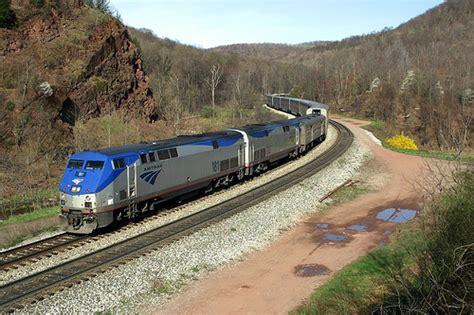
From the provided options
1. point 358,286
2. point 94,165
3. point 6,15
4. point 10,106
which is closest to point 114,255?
point 94,165

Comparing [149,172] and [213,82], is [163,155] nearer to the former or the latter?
[149,172]

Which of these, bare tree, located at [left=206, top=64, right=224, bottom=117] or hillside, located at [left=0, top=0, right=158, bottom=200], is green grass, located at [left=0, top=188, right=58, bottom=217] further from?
bare tree, located at [left=206, top=64, right=224, bottom=117]

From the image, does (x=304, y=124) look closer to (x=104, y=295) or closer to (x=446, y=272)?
(x=104, y=295)

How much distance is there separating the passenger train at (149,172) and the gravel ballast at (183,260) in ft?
4.12

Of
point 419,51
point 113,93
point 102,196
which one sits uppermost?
point 419,51

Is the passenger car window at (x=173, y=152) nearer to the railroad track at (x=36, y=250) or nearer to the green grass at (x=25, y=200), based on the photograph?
the railroad track at (x=36, y=250)

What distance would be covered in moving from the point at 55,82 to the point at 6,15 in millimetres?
9093

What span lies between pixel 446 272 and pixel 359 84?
406 feet

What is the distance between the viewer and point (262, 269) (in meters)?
18.5

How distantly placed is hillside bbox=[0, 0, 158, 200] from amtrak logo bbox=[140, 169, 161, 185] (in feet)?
54.7

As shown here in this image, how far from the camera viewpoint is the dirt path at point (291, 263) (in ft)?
50.6

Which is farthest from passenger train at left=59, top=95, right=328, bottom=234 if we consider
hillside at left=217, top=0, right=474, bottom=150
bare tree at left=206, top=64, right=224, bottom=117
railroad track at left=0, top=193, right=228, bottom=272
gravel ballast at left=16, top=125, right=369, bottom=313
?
bare tree at left=206, top=64, right=224, bottom=117

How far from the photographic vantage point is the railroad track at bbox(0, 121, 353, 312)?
1527 cm

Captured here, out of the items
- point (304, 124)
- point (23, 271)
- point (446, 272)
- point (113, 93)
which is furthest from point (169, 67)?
point (446, 272)
